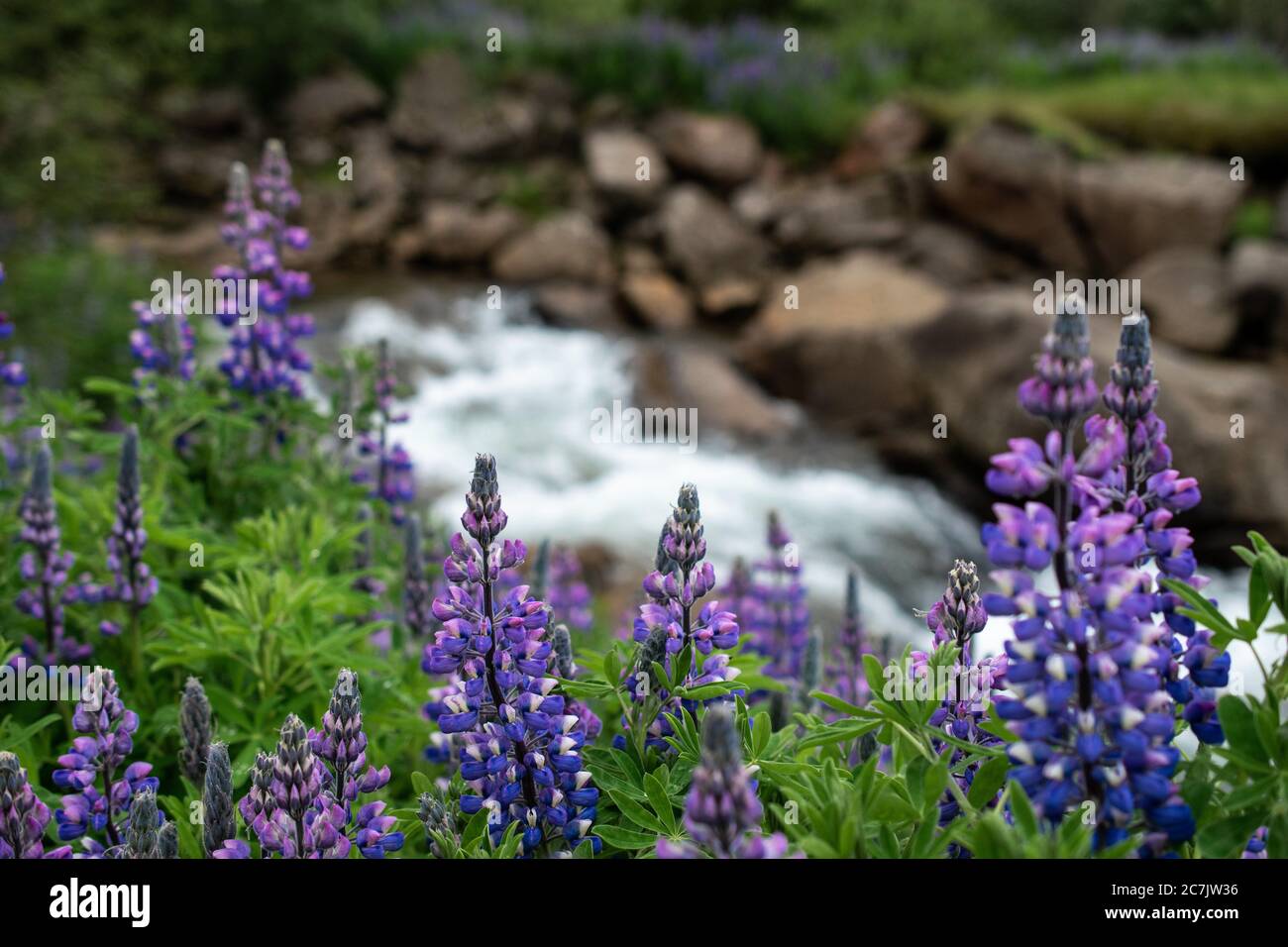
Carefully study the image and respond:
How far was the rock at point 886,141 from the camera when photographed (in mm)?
14305

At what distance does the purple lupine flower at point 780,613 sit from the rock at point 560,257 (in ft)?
32.8

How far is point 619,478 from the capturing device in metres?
9.78

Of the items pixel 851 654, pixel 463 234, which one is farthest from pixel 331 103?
pixel 851 654

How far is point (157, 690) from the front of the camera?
282 centimetres

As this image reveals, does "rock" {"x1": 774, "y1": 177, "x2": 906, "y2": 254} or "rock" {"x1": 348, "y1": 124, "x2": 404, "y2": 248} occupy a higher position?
"rock" {"x1": 348, "y1": 124, "x2": 404, "y2": 248}

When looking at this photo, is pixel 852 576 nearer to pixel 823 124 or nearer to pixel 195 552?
pixel 195 552

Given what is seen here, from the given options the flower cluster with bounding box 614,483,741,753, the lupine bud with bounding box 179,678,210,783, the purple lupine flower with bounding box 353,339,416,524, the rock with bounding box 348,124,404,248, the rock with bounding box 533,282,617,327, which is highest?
the rock with bounding box 348,124,404,248

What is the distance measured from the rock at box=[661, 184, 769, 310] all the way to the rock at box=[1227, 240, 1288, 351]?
494 cm

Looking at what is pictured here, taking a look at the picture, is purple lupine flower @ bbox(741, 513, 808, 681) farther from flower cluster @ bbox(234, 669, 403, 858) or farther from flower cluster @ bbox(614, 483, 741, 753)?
flower cluster @ bbox(234, 669, 403, 858)

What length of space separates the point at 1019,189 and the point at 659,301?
4.14 metres

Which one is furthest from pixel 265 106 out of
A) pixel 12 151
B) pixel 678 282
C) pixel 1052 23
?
pixel 1052 23

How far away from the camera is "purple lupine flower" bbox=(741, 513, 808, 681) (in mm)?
4160

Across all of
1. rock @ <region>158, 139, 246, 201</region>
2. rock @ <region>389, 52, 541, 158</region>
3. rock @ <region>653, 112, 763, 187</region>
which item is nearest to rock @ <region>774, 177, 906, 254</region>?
rock @ <region>653, 112, 763, 187</region>
